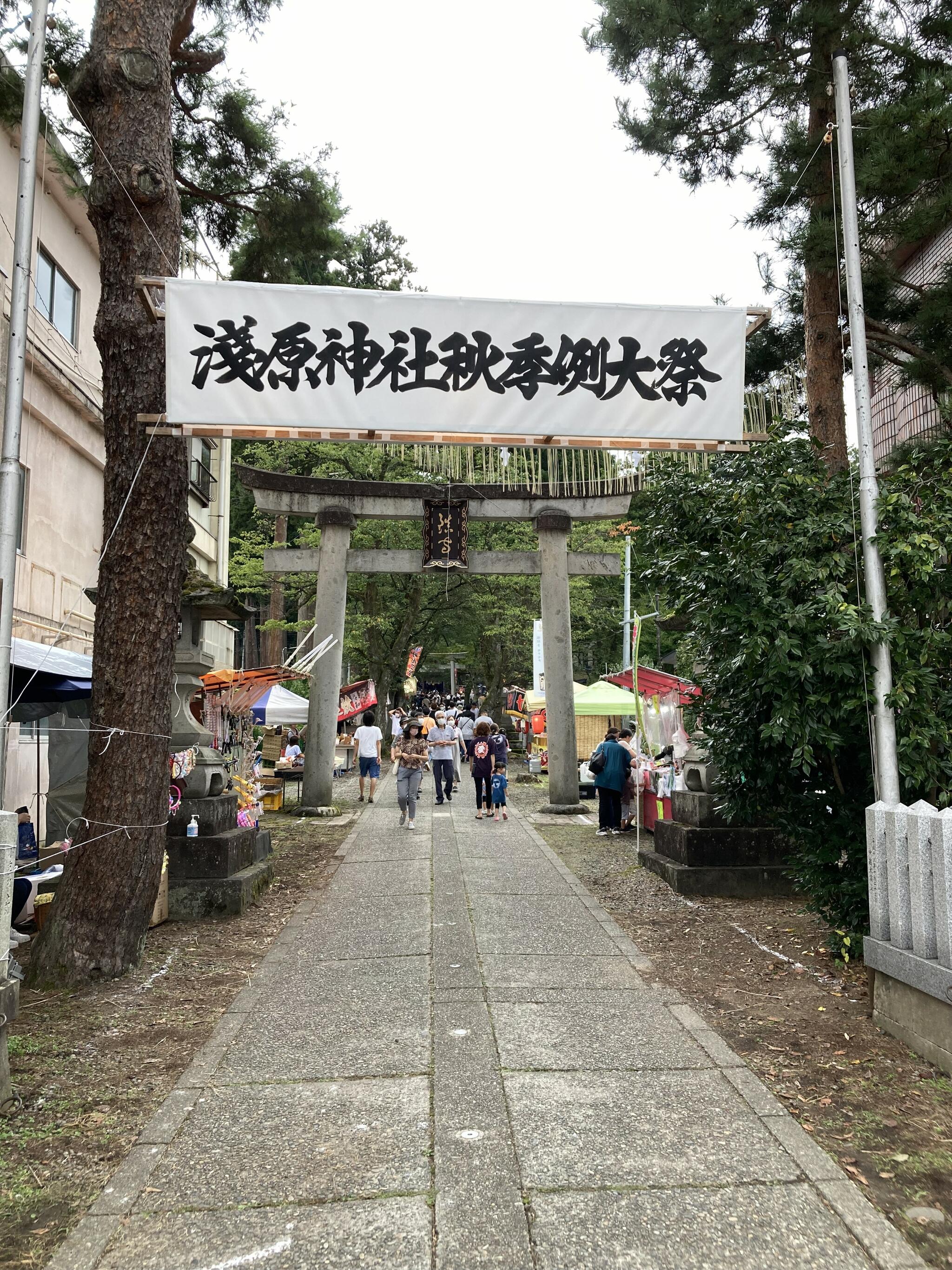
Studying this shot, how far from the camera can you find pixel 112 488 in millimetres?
6660

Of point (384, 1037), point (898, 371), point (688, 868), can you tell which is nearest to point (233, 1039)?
point (384, 1037)

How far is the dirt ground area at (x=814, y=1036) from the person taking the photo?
3686mm

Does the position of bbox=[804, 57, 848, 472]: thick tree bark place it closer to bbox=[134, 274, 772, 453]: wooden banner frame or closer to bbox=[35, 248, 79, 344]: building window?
bbox=[134, 274, 772, 453]: wooden banner frame

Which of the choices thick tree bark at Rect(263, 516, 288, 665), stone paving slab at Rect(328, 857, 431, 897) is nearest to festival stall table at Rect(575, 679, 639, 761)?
stone paving slab at Rect(328, 857, 431, 897)

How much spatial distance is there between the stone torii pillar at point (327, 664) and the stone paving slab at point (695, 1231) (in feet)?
43.1

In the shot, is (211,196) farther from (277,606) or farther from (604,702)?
(277,606)

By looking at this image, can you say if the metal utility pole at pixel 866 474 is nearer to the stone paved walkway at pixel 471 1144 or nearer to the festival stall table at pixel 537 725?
the stone paved walkway at pixel 471 1144

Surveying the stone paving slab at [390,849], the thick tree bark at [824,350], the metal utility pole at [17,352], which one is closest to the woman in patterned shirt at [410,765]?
the stone paving slab at [390,849]

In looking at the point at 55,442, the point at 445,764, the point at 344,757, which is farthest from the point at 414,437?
the point at 344,757

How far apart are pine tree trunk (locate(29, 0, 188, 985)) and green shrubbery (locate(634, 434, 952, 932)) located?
3729 mm

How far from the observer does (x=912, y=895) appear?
4938mm

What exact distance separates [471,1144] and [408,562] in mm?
14047

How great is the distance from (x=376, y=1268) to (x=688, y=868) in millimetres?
6736

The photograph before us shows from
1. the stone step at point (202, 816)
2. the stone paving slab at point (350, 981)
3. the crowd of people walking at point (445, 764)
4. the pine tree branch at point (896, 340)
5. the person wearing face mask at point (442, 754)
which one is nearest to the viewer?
the stone paving slab at point (350, 981)
